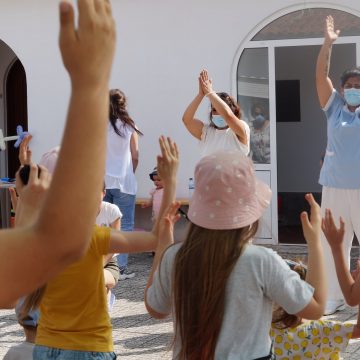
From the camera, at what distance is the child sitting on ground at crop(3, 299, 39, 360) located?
3369 mm

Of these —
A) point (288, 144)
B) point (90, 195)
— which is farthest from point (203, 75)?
point (288, 144)

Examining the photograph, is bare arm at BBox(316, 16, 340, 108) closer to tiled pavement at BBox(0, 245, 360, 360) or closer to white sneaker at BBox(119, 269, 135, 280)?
tiled pavement at BBox(0, 245, 360, 360)

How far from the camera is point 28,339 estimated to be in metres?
3.69

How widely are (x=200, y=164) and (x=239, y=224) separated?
0.25 m

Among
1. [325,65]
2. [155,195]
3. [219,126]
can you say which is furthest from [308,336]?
[155,195]

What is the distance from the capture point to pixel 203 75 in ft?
21.9

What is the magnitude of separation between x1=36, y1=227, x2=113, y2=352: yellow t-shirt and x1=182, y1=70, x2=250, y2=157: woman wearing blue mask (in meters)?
3.27

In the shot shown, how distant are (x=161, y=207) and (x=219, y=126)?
3814 mm

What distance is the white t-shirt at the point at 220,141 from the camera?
6.61 m

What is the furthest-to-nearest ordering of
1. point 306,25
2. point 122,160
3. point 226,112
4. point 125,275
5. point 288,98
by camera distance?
point 288,98
point 306,25
point 125,275
point 122,160
point 226,112

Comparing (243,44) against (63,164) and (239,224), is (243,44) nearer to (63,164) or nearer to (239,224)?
(239,224)

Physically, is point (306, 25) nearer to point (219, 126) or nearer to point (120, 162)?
point (120, 162)

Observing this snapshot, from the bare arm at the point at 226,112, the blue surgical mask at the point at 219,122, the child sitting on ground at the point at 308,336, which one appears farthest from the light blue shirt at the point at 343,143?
the child sitting on ground at the point at 308,336

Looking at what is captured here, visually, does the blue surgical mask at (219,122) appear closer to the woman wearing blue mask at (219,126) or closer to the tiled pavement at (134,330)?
the woman wearing blue mask at (219,126)
